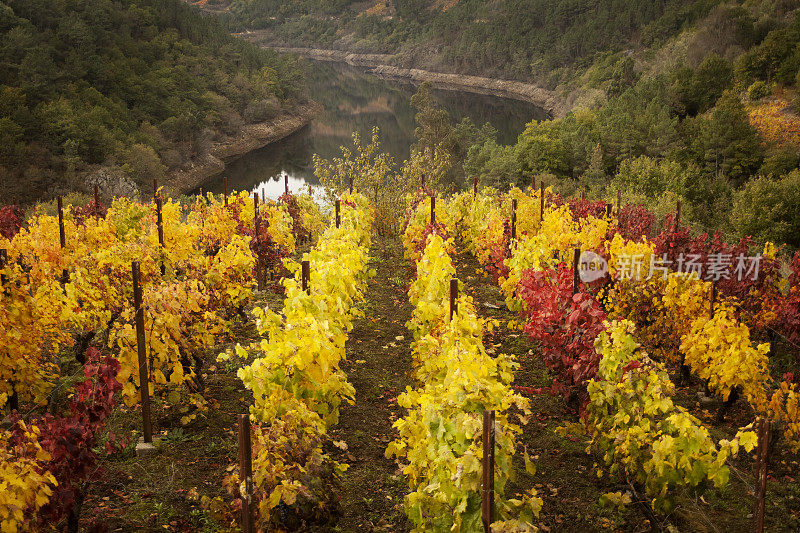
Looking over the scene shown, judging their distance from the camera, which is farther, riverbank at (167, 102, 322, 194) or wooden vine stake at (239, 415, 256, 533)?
riverbank at (167, 102, 322, 194)

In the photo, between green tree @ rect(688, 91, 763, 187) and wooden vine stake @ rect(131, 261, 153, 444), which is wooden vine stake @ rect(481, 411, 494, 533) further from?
green tree @ rect(688, 91, 763, 187)

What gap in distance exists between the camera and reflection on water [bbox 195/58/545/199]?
42950 millimetres

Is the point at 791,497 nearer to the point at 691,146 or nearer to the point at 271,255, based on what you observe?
the point at 271,255

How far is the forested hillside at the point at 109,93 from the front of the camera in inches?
1287

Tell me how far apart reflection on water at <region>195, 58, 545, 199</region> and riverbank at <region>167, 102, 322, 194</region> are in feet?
2.81

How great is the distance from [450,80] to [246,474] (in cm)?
10230

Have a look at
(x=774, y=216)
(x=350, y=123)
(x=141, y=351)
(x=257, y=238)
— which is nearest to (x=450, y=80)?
(x=350, y=123)

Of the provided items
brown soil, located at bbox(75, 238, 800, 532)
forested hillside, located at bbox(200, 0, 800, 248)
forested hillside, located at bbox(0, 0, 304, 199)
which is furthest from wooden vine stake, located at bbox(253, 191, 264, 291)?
forested hillside, located at bbox(0, 0, 304, 199)

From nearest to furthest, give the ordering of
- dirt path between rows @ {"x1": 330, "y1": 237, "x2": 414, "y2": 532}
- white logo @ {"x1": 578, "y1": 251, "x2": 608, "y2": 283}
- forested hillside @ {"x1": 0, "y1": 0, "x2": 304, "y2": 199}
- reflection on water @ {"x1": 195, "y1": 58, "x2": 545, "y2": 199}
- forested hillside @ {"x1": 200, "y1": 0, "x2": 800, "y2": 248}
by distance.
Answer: dirt path between rows @ {"x1": 330, "y1": 237, "x2": 414, "y2": 532}, white logo @ {"x1": 578, "y1": 251, "x2": 608, "y2": 283}, forested hillside @ {"x1": 200, "y1": 0, "x2": 800, "y2": 248}, forested hillside @ {"x1": 0, "y1": 0, "x2": 304, "y2": 199}, reflection on water @ {"x1": 195, "y1": 58, "x2": 545, "y2": 199}

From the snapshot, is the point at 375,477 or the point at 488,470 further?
the point at 375,477

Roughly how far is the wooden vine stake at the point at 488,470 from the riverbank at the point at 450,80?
207 ft

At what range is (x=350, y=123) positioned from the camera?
2443 inches

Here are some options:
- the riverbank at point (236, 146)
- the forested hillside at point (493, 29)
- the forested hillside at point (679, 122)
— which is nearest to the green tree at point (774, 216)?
the forested hillside at point (679, 122)

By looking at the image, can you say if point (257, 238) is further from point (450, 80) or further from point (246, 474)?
point (450, 80)
